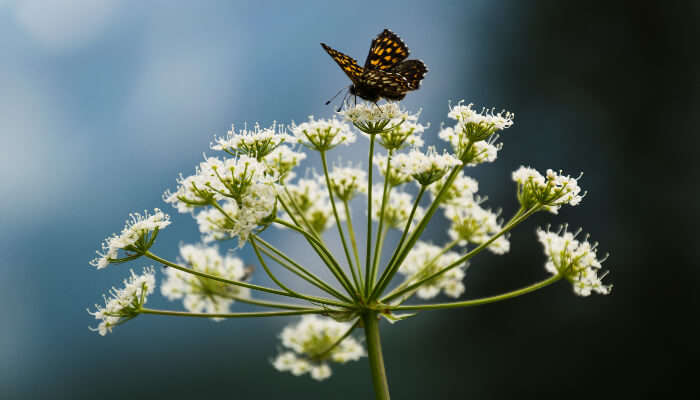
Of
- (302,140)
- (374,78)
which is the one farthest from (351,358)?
(374,78)

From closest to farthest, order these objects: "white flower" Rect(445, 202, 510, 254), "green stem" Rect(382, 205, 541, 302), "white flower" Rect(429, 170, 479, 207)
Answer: "green stem" Rect(382, 205, 541, 302) < "white flower" Rect(429, 170, 479, 207) < "white flower" Rect(445, 202, 510, 254)

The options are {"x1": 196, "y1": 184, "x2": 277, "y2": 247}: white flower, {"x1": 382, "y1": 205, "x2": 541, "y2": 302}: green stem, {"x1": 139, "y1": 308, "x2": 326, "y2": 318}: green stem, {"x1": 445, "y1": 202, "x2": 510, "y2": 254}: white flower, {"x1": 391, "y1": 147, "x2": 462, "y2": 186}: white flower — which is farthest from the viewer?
{"x1": 445, "y1": 202, "x2": 510, "y2": 254}: white flower

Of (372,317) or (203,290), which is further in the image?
(203,290)

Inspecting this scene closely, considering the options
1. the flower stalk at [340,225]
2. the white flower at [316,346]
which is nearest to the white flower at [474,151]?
the flower stalk at [340,225]

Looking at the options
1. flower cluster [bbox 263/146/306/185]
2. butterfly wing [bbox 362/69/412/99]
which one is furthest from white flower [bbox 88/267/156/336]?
butterfly wing [bbox 362/69/412/99]

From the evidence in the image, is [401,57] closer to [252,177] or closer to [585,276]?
[252,177]

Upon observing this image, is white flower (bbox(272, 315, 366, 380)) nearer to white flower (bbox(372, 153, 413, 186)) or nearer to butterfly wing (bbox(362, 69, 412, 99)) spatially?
white flower (bbox(372, 153, 413, 186))
